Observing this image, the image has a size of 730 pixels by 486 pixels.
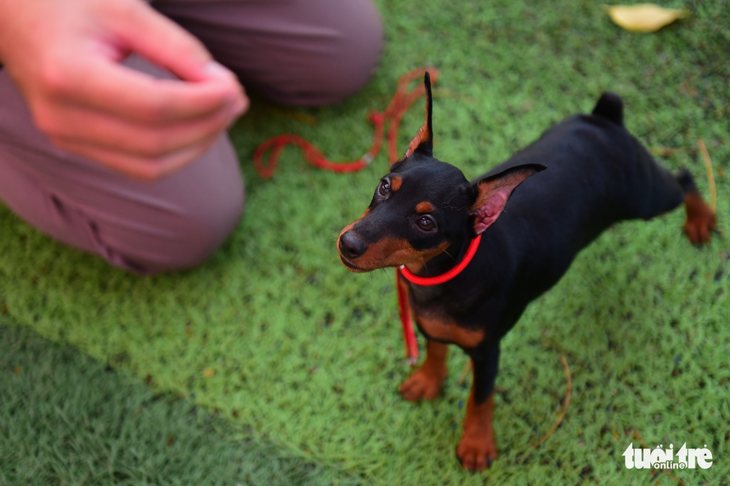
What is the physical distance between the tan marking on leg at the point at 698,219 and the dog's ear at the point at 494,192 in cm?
136

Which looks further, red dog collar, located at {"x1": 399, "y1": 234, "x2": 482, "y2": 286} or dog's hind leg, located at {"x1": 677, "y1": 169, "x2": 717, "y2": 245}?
dog's hind leg, located at {"x1": 677, "y1": 169, "x2": 717, "y2": 245}

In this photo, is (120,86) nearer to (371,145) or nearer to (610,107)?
(610,107)

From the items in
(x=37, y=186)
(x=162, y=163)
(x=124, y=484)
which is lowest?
(x=124, y=484)

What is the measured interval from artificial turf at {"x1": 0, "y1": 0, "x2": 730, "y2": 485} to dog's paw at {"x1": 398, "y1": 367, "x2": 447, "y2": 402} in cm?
6

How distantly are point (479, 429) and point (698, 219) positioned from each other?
1.27 m

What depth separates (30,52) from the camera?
853mm

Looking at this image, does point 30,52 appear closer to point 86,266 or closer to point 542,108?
point 86,266

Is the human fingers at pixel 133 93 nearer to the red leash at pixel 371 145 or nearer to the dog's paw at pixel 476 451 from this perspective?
the dog's paw at pixel 476 451

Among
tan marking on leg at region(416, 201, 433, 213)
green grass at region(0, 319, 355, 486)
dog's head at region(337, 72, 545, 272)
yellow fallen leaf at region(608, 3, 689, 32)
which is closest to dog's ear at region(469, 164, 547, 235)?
dog's head at region(337, 72, 545, 272)

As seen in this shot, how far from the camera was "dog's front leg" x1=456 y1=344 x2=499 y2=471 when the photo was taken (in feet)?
5.58

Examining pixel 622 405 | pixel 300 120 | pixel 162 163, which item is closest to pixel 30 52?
pixel 162 163

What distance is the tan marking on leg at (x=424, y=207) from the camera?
4.17 feet

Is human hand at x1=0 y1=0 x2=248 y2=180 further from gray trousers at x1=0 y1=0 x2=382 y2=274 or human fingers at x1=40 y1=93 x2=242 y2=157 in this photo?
gray trousers at x1=0 y1=0 x2=382 y2=274

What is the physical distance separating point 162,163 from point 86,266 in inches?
68.2
